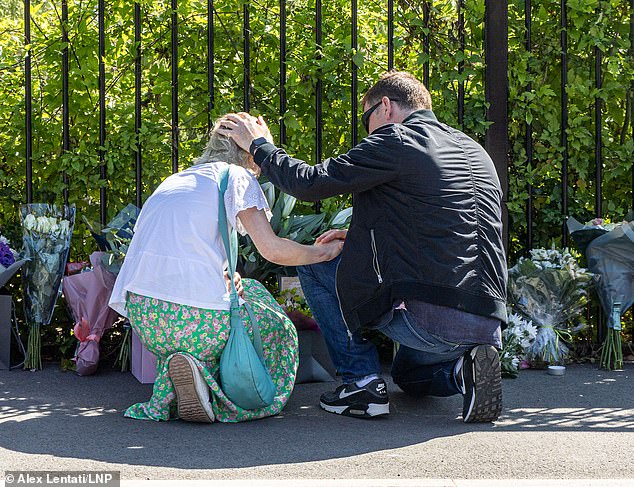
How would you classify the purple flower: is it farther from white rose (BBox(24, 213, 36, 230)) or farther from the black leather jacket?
the black leather jacket

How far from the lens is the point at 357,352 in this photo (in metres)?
4.05

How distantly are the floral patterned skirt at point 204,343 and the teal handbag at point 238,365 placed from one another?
3 cm

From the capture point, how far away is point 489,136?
211 inches

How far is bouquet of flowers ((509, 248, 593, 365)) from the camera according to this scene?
5.01 metres

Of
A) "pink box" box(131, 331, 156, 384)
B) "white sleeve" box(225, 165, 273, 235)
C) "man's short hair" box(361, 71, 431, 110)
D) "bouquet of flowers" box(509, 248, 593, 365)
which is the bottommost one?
"pink box" box(131, 331, 156, 384)

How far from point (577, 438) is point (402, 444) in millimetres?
693

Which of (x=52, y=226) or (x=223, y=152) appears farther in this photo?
(x=52, y=226)

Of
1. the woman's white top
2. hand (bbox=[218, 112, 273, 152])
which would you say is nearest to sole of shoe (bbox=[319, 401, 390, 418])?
the woman's white top

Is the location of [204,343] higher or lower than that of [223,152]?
lower

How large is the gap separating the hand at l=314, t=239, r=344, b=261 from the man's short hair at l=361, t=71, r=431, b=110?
2.01 feet

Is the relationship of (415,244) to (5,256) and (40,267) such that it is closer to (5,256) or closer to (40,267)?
(40,267)

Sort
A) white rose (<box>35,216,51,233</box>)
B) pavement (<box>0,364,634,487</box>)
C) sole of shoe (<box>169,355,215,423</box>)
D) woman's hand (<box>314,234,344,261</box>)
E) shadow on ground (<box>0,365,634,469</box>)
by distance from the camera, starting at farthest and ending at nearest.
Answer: white rose (<box>35,216,51,233</box>) → woman's hand (<box>314,234,344,261</box>) → sole of shoe (<box>169,355,215,423</box>) → shadow on ground (<box>0,365,634,469</box>) → pavement (<box>0,364,634,487</box>)

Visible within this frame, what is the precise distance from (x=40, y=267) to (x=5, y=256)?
0.19 metres

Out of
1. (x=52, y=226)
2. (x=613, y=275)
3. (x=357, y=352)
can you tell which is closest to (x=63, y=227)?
(x=52, y=226)
